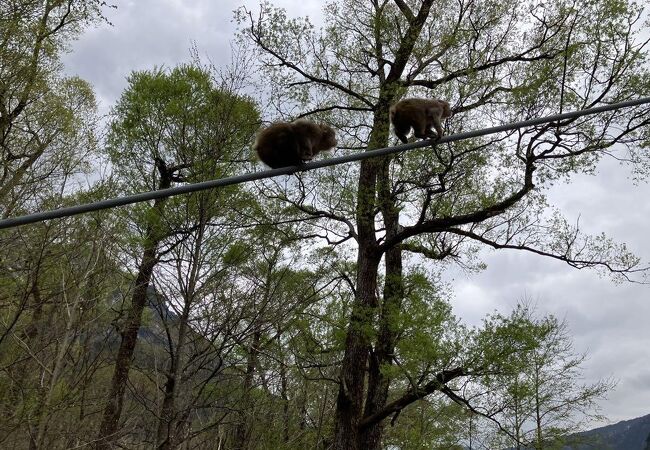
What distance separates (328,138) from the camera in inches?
161

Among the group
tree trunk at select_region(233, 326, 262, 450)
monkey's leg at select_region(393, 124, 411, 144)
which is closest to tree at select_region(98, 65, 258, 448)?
tree trunk at select_region(233, 326, 262, 450)

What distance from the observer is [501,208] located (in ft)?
34.6

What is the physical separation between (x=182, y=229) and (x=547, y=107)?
6911 mm

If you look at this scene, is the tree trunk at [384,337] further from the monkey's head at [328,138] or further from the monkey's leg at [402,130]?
the monkey's head at [328,138]

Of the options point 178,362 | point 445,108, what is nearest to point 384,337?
point 178,362

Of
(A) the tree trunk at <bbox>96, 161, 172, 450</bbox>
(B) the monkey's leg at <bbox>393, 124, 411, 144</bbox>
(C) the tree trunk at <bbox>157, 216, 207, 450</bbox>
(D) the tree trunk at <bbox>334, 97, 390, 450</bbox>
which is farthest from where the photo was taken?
(D) the tree trunk at <bbox>334, 97, 390, 450</bbox>

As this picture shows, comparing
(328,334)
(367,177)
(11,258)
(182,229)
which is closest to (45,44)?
(11,258)

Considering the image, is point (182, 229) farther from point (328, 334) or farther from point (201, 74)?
point (328, 334)

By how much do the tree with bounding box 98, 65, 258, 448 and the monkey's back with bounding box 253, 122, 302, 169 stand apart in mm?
3351

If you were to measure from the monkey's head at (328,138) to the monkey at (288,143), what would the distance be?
30cm

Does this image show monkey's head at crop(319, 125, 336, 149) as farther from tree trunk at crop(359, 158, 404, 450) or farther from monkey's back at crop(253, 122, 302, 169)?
tree trunk at crop(359, 158, 404, 450)

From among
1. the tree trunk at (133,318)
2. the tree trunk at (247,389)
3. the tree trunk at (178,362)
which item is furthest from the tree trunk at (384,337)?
the tree trunk at (178,362)

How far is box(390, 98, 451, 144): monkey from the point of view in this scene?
451 centimetres

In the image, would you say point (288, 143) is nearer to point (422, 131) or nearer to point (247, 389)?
point (422, 131)
